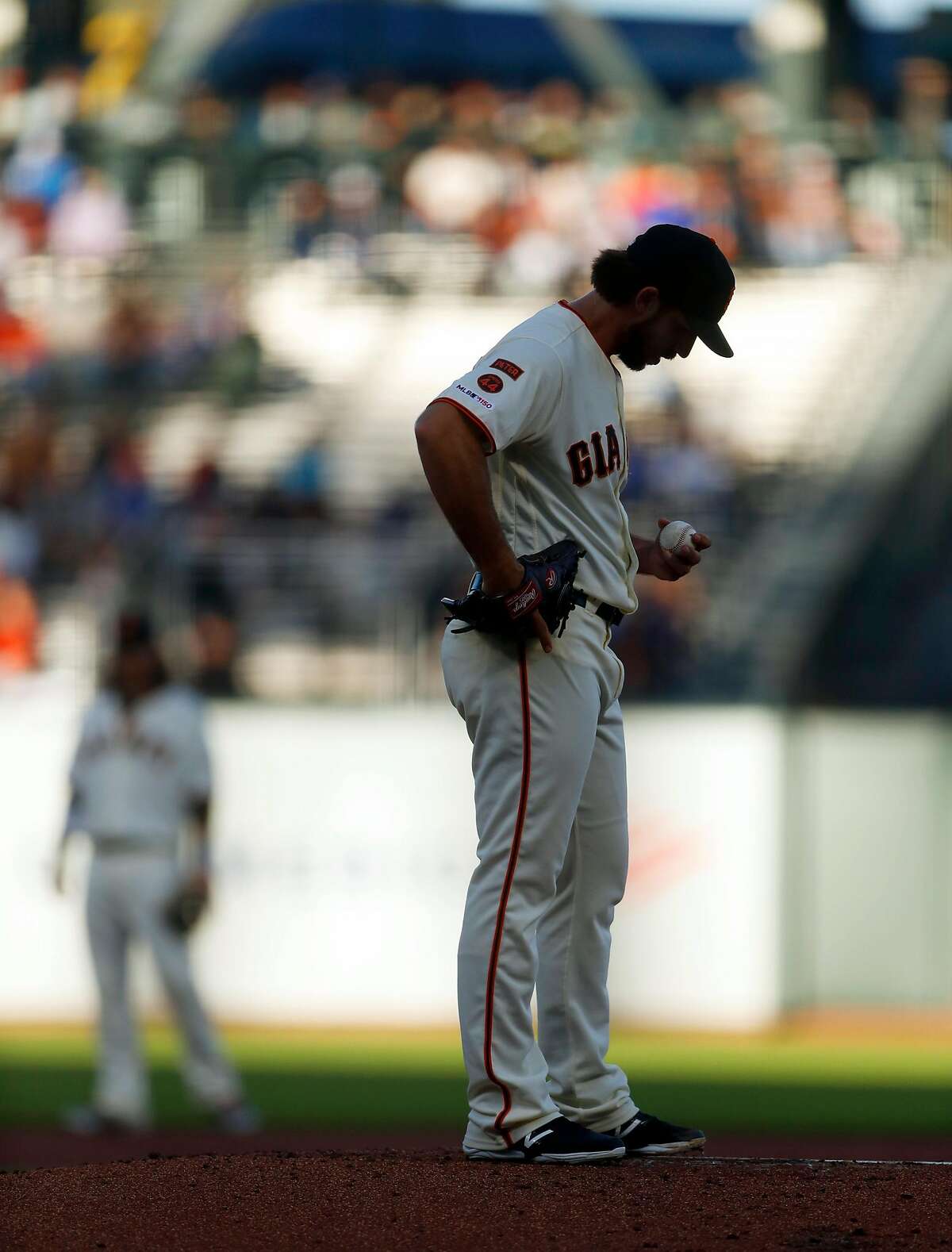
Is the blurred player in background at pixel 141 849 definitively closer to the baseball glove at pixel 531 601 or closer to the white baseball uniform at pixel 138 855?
the white baseball uniform at pixel 138 855

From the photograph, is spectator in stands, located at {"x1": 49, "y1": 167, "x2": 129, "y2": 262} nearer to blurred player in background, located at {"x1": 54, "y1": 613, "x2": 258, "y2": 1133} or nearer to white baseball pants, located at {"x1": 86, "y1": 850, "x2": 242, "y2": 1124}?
blurred player in background, located at {"x1": 54, "y1": 613, "x2": 258, "y2": 1133}

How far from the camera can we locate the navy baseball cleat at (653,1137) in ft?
14.8

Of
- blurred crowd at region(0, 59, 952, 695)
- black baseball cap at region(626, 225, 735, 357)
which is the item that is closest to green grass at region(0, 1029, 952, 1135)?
blurred crowd at region(0, 59, 952, 695)

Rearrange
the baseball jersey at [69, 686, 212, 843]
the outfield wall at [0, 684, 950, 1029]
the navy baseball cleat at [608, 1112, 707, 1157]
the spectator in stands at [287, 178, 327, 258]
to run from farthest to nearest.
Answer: the spectator in stands at [287, 178, 327, 258] → the outfield wall at [0, 684, 950, 1029] → the baseball jersey at [69, 686, 212, 843] → the navy baseball cleat at [608, 1112, 707, 1157]

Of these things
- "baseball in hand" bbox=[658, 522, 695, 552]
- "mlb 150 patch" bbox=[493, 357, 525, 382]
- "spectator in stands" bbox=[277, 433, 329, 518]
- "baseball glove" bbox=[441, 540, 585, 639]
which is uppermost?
"spectator in stands" bbox=[277, 433, 329, 518]

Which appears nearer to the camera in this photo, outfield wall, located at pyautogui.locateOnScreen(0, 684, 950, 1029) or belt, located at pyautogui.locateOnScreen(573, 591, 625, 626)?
belt, located at pyautogui.locateOnScreen(573, 591, 625, 626)

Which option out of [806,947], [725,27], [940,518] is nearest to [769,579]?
[940,518]

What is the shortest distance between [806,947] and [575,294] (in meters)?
5.69

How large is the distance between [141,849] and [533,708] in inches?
173

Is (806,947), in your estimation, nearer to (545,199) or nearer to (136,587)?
(136,587)

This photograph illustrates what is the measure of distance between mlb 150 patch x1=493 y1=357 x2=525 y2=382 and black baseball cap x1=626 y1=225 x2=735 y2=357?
375 millimetres

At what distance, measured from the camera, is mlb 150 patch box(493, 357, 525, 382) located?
161 inches

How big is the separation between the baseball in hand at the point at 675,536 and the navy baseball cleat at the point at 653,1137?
128 cm

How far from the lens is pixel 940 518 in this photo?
1433 centimetres
